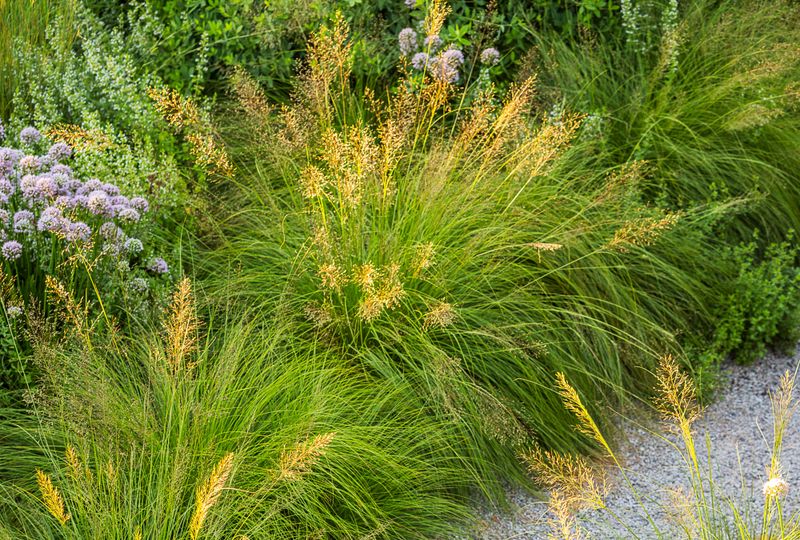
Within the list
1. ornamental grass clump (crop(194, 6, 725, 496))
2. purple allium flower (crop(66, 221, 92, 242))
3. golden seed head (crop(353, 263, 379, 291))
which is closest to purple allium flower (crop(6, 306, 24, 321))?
purple allium flower (crop(66, 221, 92, 242))

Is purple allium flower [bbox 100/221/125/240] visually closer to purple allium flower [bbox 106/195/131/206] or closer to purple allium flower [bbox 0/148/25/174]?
purple allium flower [bbox 106/195/131/206]

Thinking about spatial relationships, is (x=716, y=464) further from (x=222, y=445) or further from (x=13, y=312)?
(x=13, y=312)

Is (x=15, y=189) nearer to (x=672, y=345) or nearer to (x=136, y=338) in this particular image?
(x=136, y=338)

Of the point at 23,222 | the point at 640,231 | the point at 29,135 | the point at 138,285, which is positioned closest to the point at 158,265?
the point at 138,285

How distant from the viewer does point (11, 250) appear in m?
3.56

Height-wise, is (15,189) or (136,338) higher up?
(15,189)

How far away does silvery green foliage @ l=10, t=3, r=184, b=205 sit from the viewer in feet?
14.4

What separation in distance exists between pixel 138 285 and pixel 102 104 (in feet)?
5.65

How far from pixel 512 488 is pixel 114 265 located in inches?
68.4

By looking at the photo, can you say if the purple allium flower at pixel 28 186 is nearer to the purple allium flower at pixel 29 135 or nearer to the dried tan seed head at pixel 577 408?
the purple allium flower at pixel 29 135

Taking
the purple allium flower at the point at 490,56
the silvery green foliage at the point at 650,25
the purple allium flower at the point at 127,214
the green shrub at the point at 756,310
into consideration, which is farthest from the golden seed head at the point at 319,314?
the silvery green foliage at the point at 650,25

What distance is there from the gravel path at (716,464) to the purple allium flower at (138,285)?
4.97 feet

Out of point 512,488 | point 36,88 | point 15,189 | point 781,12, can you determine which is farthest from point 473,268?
point 781,12

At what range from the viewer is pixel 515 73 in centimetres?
567
